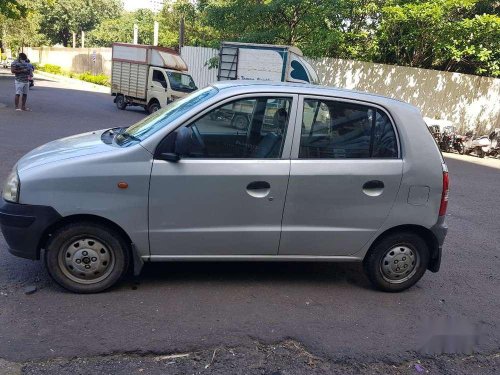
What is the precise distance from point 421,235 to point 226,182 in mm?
1864

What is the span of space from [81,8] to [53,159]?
6900 centimetres

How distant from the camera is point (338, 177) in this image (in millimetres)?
4180

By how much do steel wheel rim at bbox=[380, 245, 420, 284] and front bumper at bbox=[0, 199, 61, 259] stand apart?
2823 millimetres

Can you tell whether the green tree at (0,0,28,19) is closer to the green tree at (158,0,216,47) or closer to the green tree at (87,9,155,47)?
the green tree at (158,0,216,47)

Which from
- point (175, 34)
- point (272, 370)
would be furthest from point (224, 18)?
point (175, 34)

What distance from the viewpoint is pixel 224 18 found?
62.5 ft

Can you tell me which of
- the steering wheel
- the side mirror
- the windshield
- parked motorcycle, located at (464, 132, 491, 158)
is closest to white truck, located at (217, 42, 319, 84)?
parked motorcycle, located at (464, 132, 491, 158)

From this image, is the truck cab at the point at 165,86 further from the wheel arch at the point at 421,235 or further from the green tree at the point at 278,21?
the wheel arch at the point at 421,235

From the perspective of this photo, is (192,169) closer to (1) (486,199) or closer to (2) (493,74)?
(1) (486,199)

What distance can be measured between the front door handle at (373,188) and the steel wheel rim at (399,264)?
0.57 metres

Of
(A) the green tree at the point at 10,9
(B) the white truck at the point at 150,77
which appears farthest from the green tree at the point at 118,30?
(A) the green tree at the point at 10,9

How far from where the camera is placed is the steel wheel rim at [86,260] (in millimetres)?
4012

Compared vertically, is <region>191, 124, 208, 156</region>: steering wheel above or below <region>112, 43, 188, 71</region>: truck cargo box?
below

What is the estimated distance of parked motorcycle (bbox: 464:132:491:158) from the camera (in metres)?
15.6
